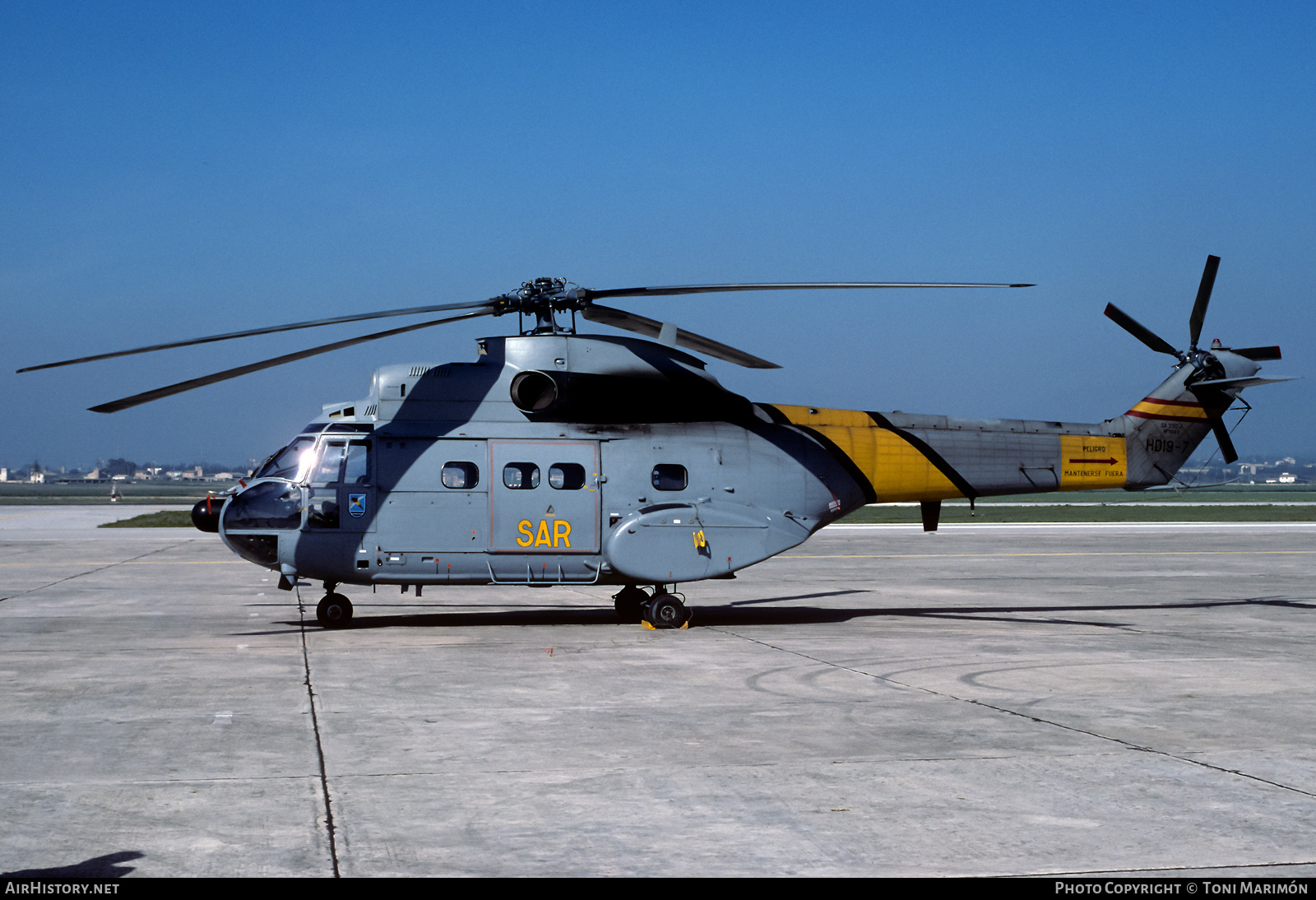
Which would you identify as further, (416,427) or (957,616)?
(957,616)

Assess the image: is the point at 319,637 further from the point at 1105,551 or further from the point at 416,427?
the point at 1105,551

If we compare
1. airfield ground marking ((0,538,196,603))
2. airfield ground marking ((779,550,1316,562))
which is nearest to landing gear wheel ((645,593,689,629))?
airfield ground marking ((0,538,196,603))

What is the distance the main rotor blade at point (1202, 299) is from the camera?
19.0 metres

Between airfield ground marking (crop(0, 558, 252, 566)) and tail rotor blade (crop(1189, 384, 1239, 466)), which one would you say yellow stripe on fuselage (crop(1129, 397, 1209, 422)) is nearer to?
tail rotor blade (crop(1189, 384, 1239, 466))

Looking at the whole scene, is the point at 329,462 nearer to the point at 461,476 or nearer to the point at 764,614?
the point at 461,476

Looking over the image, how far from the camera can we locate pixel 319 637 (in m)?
15.0

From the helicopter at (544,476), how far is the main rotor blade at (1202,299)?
6.94 m

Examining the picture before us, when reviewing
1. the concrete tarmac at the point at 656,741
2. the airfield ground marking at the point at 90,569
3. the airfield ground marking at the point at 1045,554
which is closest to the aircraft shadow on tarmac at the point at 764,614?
the concrete tarmac at the point at 656,741

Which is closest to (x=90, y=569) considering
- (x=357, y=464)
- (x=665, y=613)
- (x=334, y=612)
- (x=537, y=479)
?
(x=334, y=612)

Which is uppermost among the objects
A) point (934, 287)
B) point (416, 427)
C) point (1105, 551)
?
point (934, 287)

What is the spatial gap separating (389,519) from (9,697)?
6.03 metres

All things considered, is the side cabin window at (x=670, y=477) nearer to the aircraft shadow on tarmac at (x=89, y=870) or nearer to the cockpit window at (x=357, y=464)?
the cockpit window at (x=357, y=464)
